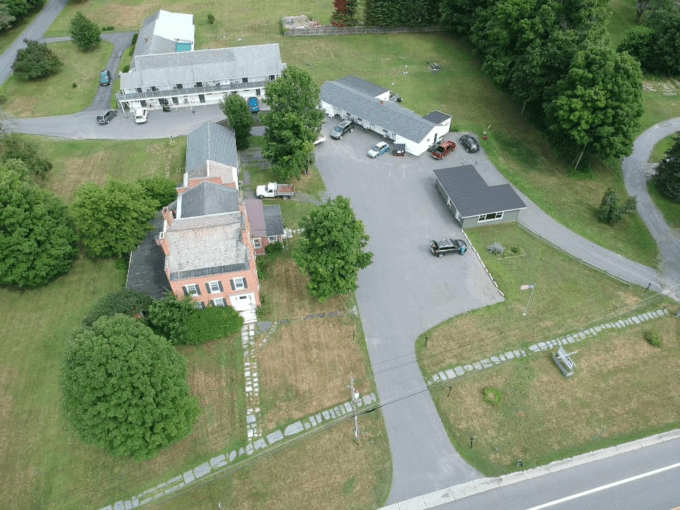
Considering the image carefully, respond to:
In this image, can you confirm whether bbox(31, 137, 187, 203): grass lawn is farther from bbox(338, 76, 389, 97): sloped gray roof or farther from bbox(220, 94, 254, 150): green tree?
bbox(338, 76, 389, 97): sloped gray roof

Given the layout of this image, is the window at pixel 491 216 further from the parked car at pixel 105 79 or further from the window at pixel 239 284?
the parked car at pixel 105 79

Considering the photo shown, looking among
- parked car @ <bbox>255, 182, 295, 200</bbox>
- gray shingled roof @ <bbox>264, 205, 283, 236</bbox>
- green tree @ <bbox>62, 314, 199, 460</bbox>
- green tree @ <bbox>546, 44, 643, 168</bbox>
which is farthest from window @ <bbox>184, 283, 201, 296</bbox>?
green tree @ <bbox>546, 44, 643, 168</bbox>

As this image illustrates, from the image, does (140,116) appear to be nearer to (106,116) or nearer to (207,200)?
(106,116)

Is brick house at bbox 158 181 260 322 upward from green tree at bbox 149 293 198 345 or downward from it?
upward

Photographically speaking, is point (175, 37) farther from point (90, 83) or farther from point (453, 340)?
point (453, 340)

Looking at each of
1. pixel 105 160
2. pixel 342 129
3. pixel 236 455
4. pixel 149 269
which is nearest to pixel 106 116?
pixel 105 160
